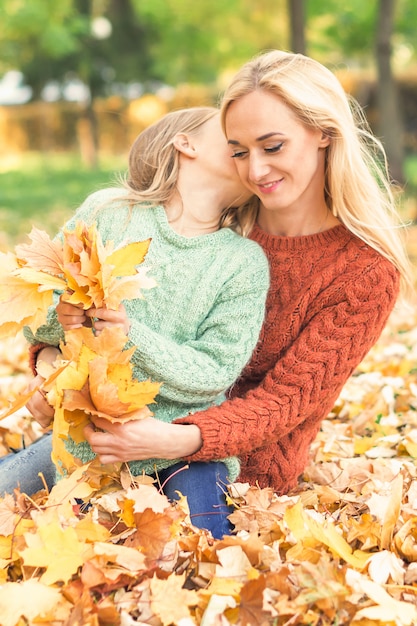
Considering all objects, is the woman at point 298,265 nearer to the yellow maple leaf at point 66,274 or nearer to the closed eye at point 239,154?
the closed eye at point 239,154

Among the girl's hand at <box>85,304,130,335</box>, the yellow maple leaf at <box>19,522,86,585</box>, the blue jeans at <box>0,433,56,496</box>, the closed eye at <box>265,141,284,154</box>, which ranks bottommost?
the blue jeans at <box>0,433,56,496</box>

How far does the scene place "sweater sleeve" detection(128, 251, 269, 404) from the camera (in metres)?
2.08

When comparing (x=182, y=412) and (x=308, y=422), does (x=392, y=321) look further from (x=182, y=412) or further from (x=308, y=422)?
(x=182, y=412)

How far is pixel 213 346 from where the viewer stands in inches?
85.8

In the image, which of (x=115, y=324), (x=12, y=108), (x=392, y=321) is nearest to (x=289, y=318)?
(x=115, y=324)

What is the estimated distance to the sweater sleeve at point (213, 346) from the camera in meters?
2.08

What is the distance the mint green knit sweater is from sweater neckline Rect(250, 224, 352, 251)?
10cm

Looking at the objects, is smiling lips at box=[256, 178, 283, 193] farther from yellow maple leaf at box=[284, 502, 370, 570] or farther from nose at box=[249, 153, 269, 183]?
yellow maple leaf at box=[284, 502, 370, 570]

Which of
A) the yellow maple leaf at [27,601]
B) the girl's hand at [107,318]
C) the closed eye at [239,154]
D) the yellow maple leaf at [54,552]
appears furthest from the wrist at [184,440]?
the closed eye at [239,154]

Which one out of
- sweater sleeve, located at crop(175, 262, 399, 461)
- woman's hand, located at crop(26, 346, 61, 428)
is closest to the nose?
sweater sleeve, located at crop(175, 262, 399, 461)

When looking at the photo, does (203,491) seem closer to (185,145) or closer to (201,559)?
(201,559)

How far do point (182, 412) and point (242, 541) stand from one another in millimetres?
533

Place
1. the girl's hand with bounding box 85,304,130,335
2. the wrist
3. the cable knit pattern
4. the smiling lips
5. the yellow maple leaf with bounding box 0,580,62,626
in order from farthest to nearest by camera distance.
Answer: the smiling lips → the cable knit pattern → the wrist → the girl's hand with bounding box 85,304,130,335 → the yellow maple leaf with bounding box 0,580,62,626

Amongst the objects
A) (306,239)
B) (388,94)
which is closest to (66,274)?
(306,239)
